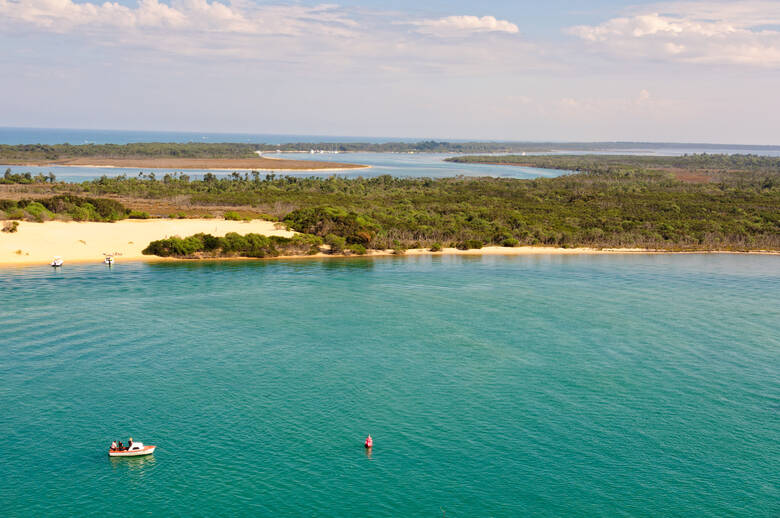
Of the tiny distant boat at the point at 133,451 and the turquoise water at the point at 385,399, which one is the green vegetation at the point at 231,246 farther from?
the tiny distant boat at the point at 133,451

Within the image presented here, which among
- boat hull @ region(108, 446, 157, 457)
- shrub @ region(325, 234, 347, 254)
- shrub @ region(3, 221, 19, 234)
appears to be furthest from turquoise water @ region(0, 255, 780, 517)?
shrub @ region(325, 234, 347, 254)

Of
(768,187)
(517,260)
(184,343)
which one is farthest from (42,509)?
(768,187)

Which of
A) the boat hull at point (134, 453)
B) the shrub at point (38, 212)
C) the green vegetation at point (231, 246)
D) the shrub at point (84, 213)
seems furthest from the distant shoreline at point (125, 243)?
the boat hull at point (134, 453)

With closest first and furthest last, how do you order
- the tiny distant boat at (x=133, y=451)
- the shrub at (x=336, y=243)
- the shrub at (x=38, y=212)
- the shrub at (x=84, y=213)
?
the tiny distant boat at (x=133, y=451)
the shrub at (x=336, y=243)
the shrub at (x=38, y=212)
the shrub at (x=84, y=213)

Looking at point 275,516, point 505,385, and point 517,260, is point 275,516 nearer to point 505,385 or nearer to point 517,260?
point 505,385

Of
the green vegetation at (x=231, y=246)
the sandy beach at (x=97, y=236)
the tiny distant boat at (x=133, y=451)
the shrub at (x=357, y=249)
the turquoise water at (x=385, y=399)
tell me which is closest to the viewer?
the turquoise water at (x=385, y=399)

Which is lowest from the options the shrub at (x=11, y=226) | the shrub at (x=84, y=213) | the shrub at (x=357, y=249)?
the shrub at (x=357, y=249)

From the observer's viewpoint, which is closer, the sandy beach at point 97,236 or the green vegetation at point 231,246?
the sandy beach at point 97,236

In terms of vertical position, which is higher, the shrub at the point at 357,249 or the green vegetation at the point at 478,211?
the green vegetation at the point at 478,211
